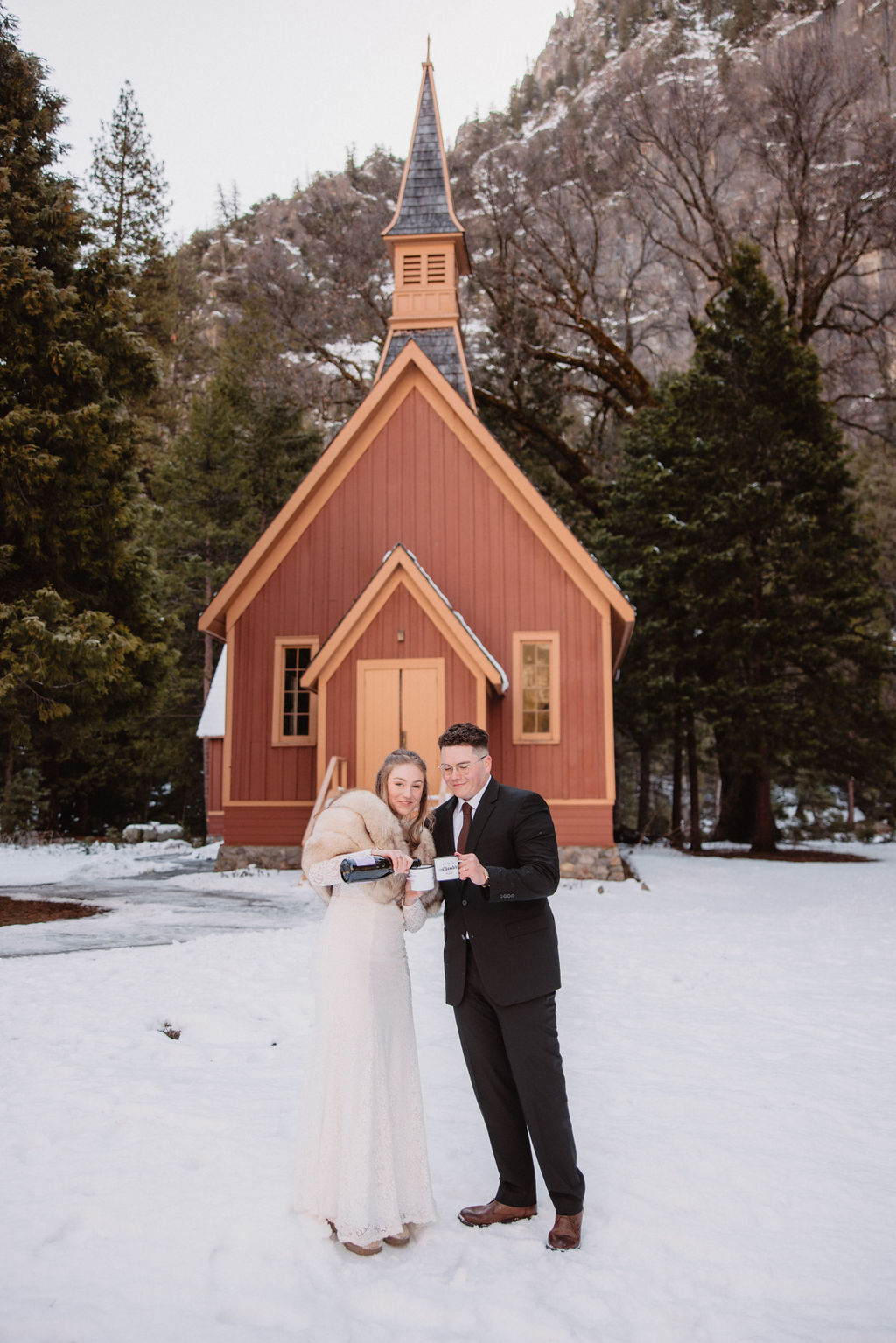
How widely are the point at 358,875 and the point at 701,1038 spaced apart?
3633 millimetres

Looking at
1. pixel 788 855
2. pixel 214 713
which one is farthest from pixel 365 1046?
pixel 214 713

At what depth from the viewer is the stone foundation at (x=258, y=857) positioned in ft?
45.1

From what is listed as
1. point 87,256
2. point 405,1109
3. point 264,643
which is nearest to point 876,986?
point 405,1109

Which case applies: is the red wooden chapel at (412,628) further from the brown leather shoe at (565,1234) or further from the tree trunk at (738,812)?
the tree trunk at (738,812)

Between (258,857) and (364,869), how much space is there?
11239 mm

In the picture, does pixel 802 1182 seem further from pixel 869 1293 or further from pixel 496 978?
pixel 496 978

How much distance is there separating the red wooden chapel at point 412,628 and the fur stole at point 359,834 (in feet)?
30.5

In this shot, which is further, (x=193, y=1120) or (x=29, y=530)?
(x=29, y=530)

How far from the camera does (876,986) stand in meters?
7.26

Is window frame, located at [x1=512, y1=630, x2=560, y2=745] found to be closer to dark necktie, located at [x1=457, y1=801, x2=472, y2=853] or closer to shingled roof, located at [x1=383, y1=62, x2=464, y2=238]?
shingled roof, located at [x1=383, y1=62, x2=464, y2=238]

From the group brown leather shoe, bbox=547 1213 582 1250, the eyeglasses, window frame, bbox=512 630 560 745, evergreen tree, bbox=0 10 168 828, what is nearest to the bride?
the eyeglasses

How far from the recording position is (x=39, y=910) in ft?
32.0

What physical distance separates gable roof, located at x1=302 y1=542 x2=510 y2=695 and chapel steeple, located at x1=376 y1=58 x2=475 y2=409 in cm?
379

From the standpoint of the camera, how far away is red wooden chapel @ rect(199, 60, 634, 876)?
42.2 ft
